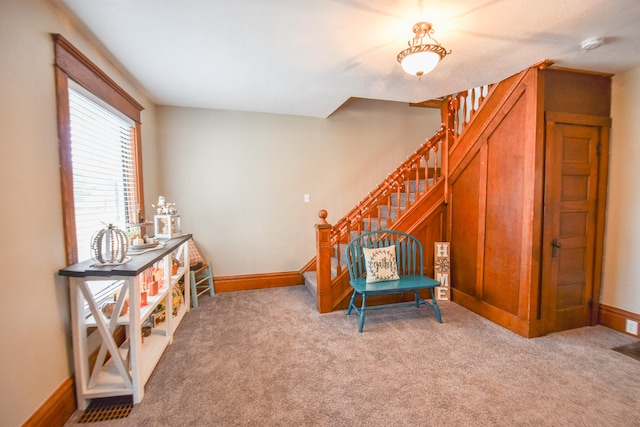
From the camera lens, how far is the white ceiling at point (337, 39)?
1.67 meters

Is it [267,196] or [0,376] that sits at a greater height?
[267,196]

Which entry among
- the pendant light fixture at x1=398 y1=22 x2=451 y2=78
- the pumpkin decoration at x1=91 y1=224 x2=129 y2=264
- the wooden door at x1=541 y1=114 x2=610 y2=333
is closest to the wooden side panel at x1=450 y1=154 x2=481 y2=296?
the wooden door at x1=541 y1=114 x2=610 y2=333

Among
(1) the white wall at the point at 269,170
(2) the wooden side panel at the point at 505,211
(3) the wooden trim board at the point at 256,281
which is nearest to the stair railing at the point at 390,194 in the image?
(2) the wooden side panel at the point at 505,211

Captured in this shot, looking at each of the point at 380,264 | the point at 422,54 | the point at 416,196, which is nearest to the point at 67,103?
the point at 422,54

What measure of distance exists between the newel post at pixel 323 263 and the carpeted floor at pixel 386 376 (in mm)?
209

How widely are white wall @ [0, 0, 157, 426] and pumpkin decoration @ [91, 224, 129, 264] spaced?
0.19 m

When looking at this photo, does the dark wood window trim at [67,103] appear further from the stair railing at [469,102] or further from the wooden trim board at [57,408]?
the stair railing at [469,102]

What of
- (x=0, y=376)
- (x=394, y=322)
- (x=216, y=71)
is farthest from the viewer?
(x=394, y=322)

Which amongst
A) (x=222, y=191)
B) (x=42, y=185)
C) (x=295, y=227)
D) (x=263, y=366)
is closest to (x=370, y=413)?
(x=263, y=366)

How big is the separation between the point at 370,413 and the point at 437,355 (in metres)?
0.87

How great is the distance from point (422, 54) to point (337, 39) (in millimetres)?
621

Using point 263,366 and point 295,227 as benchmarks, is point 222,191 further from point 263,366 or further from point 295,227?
point 263,366

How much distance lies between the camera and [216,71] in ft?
8.28

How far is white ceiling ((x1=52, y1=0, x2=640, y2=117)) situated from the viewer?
1.67m
